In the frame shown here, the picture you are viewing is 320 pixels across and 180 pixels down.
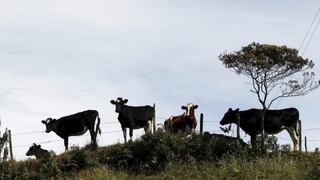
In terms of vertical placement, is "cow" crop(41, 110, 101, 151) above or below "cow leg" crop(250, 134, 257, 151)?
above

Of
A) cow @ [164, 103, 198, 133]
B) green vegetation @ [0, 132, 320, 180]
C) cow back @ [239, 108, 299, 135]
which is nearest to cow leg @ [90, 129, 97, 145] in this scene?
green vegetation @ [0, 132, 320, 180]

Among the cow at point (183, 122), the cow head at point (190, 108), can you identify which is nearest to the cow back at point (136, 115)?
the cow at point (183, 122)

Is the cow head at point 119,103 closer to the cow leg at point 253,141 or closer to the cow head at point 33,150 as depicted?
the cow head at point 33,150

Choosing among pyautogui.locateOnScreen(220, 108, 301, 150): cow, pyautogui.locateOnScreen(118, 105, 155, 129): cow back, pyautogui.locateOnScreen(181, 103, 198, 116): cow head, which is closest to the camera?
pyautogui.locateOnScreen(220, 108, 301, 150): cow

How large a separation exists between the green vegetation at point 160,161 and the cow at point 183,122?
3.51 meters

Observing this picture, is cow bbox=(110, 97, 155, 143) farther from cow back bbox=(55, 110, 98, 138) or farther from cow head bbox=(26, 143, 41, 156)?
cow head bbox=(26, 143, 41, 156)

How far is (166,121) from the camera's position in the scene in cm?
3344

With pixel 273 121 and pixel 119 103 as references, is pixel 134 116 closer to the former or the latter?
pixel 119 103

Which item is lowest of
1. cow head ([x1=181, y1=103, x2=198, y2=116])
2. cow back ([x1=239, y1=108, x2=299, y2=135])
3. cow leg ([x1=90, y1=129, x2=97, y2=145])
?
cow leg ([x1=90, y1=129, x2=97, y2=145])

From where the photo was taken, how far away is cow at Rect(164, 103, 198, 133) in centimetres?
3216

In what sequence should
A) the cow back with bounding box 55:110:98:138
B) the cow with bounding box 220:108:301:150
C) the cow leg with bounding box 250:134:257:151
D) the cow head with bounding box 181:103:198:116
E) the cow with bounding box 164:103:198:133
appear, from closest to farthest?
the cow leg with bounding box 250:134:257:151 → the cow with bounding box 220:108:301:150 → the cow with bounding box 164:103:198:133 → the cow back with bounding box 55:110:98:138 → the cow head with bounding box 181:103:198:116

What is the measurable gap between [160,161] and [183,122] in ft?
17.3

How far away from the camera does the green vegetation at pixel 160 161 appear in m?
25.3

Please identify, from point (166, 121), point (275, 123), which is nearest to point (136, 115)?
point (166, 121)
